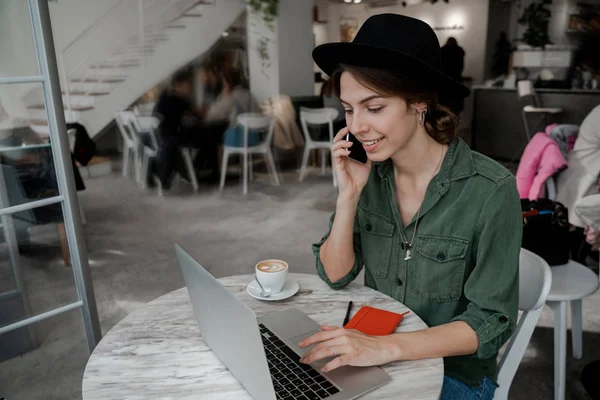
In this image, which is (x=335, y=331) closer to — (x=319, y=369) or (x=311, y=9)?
(x=319, y=369)

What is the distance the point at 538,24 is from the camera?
7250 millimetres

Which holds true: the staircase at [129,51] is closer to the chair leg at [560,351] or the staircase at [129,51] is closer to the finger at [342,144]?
the finger at [342,144]

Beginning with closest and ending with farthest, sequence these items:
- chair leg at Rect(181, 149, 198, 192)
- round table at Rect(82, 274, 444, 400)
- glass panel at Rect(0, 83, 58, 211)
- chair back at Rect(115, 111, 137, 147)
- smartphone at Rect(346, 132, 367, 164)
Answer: round table at Rect(82, 274, 444, 400) → smartphone at Rect(346, 132, 367, 164) → glass panel at Rect(0, 83, 58, 211) → chair back at Rect(115, 111, 137, 147) → chair leg at Rect(181, 149, 198, 192)

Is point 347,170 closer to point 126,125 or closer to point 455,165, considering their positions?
point 455,165

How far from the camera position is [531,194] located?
308 cm

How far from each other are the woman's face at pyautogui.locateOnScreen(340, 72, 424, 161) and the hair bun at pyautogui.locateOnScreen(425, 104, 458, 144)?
75 mm

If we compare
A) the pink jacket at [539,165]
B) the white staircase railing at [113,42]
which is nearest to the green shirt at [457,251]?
the pink jacket at [539,165]

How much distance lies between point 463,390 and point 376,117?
66cm

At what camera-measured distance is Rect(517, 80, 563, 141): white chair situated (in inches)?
223

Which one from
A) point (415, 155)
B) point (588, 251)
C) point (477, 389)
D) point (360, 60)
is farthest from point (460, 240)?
point (588, 251)

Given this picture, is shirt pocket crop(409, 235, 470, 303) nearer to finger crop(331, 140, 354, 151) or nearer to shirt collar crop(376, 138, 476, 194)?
shirt collar crop(376, 138, 476, 194)

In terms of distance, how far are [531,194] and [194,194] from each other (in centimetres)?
326

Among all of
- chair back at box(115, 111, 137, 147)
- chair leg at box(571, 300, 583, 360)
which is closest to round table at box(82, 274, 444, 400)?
chair leg at box(571, 300, 583, 360)

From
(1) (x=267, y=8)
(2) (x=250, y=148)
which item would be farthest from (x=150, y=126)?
(1) (x=267, y=8)
